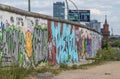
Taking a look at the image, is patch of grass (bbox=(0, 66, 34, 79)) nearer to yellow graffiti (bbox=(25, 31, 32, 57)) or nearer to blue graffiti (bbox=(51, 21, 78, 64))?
yellow graffiti (bbox=(25, 31, 32, 57))

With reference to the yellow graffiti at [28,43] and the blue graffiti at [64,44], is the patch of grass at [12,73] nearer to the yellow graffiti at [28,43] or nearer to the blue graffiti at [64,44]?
the yellow graffiti at [28,43]

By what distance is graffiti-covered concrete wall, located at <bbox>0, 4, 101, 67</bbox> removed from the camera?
19516 millimetres

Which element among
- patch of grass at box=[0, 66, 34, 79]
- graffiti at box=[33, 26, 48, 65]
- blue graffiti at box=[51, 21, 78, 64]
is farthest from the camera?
blue graffiti at box=[51, 21, 78, 64]

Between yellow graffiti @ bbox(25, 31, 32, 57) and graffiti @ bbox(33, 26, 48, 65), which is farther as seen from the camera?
graffiti @ bbox(33, 26, 48, 65)

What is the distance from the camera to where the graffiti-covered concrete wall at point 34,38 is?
19516 mm

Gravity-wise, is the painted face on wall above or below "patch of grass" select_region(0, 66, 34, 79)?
above

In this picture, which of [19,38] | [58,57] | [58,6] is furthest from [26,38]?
[58,6]

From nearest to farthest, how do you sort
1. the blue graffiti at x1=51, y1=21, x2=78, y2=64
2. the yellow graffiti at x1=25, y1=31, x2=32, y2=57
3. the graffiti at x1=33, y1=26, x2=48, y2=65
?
the yellow graffiti at x1=25, y1=31, x2=32, y2=57 < the graffiti at x1=33, y1=26, x2=48, y2=65 < the blue graffiti at x1=51, y1=21, x2=78, y2=64

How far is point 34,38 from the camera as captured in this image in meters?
23.8

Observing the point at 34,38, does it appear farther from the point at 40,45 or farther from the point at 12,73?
the point at 12,73

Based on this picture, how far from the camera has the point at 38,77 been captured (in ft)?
59.1

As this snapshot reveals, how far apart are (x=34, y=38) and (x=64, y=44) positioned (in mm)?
7815

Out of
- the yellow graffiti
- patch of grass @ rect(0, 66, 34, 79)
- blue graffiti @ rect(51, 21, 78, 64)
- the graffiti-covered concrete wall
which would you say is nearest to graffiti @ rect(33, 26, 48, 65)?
the graffiti-covered concrete wall

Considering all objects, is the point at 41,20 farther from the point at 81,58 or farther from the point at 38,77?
the point at 81,58
